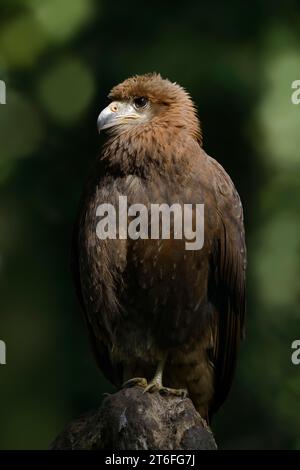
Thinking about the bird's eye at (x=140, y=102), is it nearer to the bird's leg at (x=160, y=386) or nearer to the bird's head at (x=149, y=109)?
the bird's head at (x=149, y=109)

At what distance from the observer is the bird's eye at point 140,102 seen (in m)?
5.33

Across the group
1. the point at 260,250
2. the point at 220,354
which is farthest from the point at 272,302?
the point at 220,354

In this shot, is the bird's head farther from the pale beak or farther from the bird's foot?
the bird's foot

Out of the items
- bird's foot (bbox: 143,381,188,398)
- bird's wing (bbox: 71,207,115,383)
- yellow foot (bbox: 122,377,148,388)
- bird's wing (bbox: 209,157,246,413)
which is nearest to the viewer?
bird's foot (bbox: 143,381,188,398)

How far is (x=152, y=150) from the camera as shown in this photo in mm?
5176

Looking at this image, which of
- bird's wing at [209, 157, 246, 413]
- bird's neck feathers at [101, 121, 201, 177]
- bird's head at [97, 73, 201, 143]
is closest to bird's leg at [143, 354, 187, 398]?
bird's wing at [209, 157, 246, 413]

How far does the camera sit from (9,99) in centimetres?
688

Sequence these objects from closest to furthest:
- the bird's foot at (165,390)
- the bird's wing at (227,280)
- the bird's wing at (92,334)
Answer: the bird's foot at (165,390) < the bird's wing at (227,280) < the bird's wing at (92,334)

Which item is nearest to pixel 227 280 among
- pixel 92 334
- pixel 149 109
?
Result: pixel 92 334

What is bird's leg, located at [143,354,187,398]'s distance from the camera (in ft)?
16.6

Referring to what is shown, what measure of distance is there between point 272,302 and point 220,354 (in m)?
1.22

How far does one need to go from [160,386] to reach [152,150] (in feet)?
3.24

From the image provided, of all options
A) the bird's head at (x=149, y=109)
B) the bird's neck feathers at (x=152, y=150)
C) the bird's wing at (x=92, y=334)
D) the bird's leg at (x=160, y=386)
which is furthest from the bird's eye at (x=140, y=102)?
the bird's leg at (x=160, y=386)

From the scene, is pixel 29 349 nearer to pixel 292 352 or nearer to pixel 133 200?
pixel 292 352
